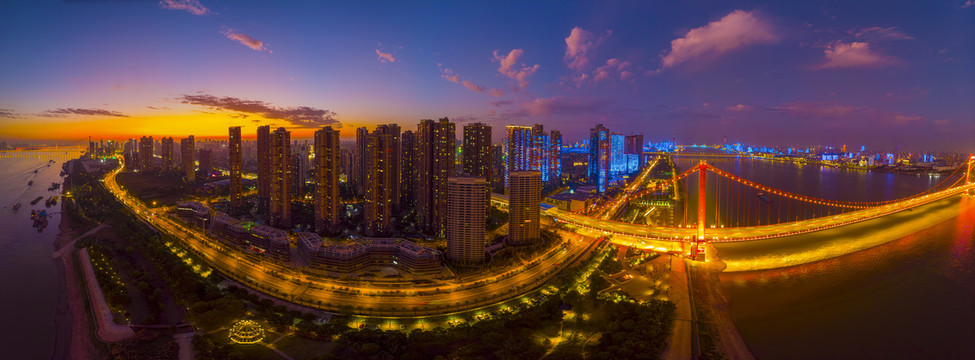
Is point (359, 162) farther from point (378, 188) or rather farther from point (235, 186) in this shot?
point (378, 188)

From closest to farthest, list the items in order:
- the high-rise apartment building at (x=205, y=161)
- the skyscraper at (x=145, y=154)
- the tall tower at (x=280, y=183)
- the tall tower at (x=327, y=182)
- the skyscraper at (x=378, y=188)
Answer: the skyscraper at (x=378, y=188), the tall tower at (x=327, y=182), the tall tower at (x=280, y=183), the high-rise apartment building at (x=205, y=161), the skyscraper at (x=145, y=154)

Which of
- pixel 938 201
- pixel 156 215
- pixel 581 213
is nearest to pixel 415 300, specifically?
pixel 581 213

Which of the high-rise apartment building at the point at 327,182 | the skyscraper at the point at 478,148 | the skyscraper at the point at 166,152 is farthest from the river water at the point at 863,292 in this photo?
the skyscraper at the point at 166,152

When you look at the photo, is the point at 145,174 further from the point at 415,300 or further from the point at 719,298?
the point at 719,298

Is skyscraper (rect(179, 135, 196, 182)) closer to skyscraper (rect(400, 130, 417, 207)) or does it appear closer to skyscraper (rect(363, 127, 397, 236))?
skyscraper (rect(400, 130, 417, 207))

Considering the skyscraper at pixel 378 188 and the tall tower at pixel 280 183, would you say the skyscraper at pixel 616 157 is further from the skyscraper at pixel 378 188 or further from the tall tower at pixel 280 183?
the tall tower at pixel 280 183

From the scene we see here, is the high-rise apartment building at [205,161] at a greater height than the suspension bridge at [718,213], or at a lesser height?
greater
